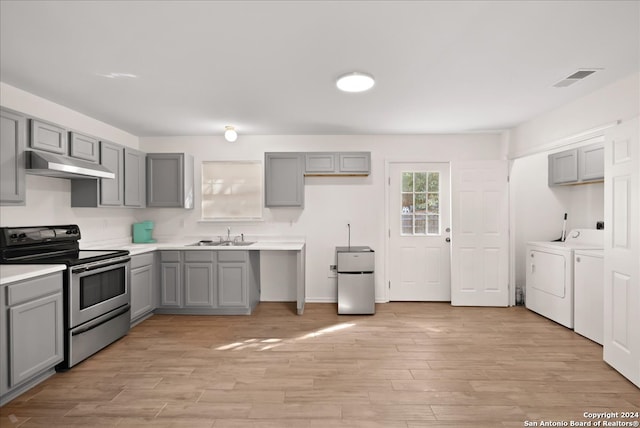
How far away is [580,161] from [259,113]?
13.2 ft

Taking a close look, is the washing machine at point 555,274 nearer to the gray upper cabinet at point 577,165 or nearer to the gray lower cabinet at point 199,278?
the gray upper cabinet at point 577,165

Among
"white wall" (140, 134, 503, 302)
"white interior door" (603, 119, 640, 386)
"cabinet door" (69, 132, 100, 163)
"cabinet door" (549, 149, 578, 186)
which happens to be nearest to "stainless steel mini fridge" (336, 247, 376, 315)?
"white wall" (140, 134, 503, 302)

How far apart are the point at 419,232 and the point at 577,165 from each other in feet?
6.99

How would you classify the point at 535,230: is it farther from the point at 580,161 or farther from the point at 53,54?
the point at 53,54

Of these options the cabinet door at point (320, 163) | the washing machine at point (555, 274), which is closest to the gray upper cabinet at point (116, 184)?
the cabinet door at point (320, 163)

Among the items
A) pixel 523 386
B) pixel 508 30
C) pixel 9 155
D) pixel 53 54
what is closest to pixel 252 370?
pixel 523 386

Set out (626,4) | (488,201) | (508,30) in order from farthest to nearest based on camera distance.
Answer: (488,201) → (508,30) → (626,4)

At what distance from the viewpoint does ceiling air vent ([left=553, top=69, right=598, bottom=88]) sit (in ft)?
8.90

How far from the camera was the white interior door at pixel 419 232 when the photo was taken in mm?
4855

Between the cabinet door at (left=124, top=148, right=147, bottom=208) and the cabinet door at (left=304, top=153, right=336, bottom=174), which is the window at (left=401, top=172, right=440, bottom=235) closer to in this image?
the cabinet door at (left=304, top=153, right=336, bottom=174)

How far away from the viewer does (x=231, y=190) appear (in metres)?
4.90

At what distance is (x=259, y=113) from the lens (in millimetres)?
3814

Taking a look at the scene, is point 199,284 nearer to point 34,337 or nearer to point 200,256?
point 200,256

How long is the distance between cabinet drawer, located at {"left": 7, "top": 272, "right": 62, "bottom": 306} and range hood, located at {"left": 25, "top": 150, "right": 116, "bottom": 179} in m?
0.92
